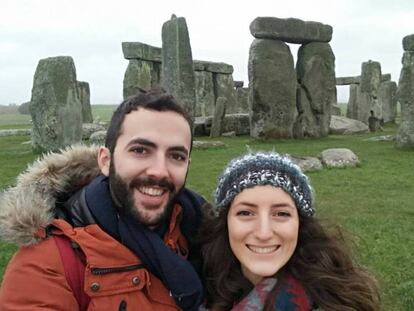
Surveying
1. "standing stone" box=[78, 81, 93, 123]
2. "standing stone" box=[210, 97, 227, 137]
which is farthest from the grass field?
"standing stone" box=[78, 81, 93, 123]

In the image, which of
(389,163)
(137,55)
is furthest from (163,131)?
(137,55)

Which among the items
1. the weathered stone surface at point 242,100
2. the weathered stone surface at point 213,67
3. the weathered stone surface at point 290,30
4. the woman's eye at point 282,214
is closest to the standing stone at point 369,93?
the weathered stone surface at point 290,30

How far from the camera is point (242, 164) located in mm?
2197

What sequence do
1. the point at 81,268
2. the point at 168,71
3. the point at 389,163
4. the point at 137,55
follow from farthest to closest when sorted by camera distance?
1. the point at 137,55
2. the point at 168,71
3. the point at 389,163
4. the point at 81,268

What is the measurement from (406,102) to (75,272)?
11.1 m

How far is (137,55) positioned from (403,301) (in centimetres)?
1659

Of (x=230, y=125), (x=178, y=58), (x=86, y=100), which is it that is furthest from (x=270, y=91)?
(x=86, y=100)

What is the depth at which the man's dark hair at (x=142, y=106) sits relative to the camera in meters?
2.12

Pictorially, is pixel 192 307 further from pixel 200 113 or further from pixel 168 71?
pixel 200 113

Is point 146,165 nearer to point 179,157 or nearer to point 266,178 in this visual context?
point 179,157

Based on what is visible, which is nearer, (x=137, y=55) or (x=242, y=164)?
(x=242, y=164)

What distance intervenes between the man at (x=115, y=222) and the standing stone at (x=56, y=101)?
9.04 meters

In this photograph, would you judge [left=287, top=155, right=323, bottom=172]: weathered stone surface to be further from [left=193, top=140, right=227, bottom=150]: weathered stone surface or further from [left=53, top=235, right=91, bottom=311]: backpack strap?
[left=53, top=235, right=91, bottom=311]: backpack strap

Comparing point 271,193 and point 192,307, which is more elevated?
point 271,193
